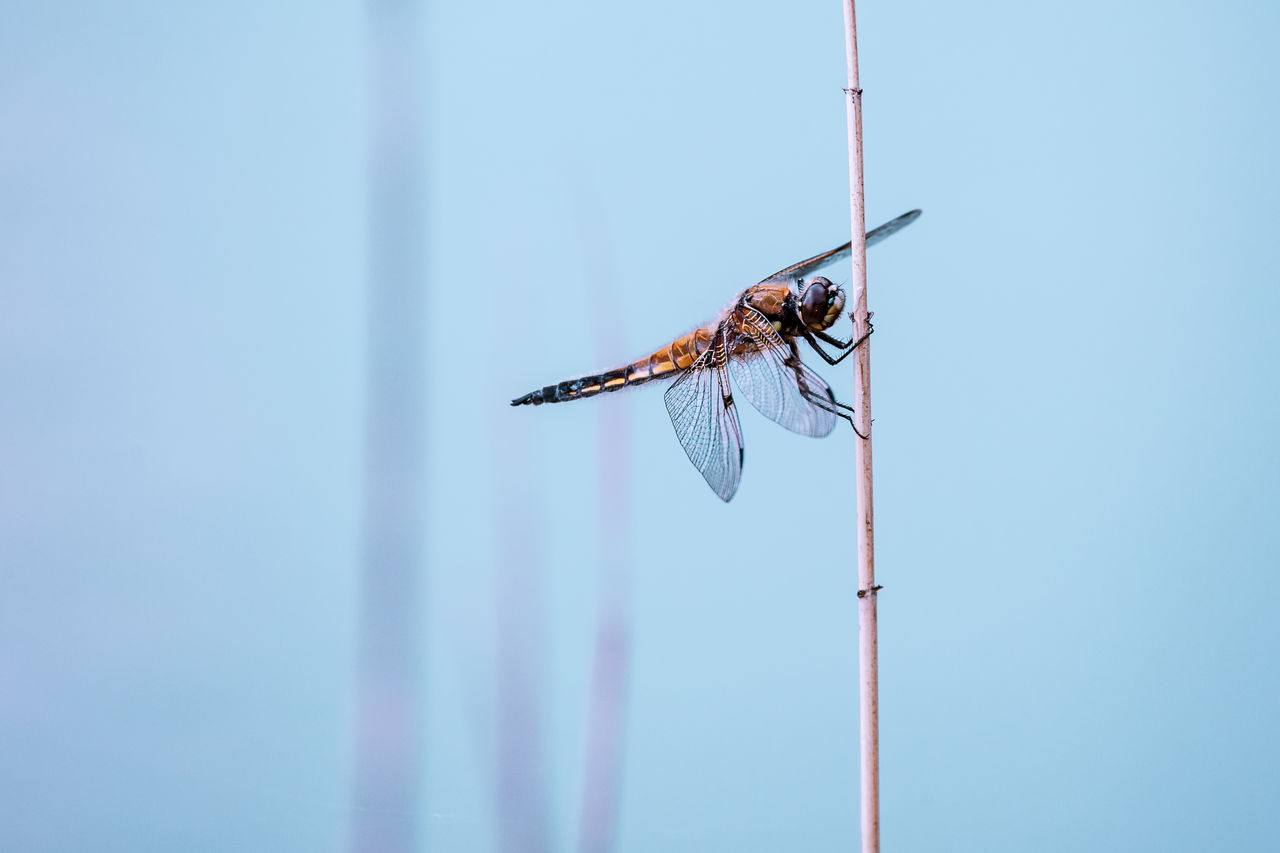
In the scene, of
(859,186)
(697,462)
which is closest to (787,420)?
(697,462)

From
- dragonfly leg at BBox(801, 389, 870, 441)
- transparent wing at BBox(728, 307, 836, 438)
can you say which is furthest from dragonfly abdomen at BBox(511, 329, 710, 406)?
dragonfly leg at BBox(801, 389, 870, 441)

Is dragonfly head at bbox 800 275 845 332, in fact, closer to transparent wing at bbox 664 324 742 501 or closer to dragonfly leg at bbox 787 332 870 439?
dragonfly leg at bbox 787 332 870 439

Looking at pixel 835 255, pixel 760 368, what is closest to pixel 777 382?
pixel 760 368

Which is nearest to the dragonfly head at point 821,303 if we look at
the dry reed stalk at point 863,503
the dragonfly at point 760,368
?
the dragonfly at point 760,368

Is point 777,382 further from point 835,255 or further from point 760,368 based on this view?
point 835,255

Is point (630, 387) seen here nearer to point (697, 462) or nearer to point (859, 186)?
point (697, 462)
